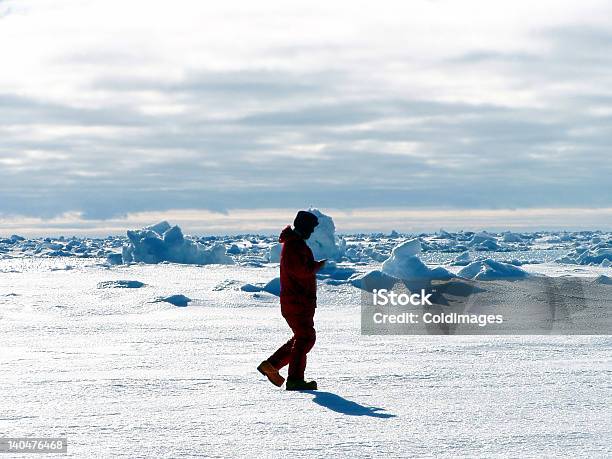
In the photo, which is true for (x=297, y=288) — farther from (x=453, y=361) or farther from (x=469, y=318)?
(x=469, y=318)

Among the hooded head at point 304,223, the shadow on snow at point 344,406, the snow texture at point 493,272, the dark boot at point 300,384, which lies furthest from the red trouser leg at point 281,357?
the snow texture at point 493,272

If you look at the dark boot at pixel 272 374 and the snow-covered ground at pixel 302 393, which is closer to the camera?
the snow-covered ground at pixel 302 393

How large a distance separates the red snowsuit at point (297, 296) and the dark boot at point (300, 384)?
3 cm

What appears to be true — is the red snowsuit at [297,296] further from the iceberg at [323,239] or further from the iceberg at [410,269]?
the iceberg at [323,239]

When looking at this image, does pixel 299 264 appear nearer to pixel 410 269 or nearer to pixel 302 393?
pixel 302 393

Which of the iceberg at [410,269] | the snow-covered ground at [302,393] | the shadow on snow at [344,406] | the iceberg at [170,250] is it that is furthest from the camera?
the iceberg at [170,250]

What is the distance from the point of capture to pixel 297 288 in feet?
15.4

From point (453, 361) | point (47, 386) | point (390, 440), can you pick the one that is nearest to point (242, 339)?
point (453, 361)

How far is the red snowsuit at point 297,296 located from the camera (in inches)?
182

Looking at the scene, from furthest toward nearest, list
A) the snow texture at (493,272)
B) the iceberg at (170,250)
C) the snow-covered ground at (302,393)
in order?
the iceberg at (170,250) < the snow texture at (493,272) < the snow-covered ground at (302,393)

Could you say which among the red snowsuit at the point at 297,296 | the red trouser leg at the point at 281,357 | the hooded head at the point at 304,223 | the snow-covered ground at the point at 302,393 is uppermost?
the hooded head at the point at 304,223

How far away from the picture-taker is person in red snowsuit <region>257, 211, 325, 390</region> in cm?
464

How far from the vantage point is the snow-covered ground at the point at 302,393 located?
10.7 feet

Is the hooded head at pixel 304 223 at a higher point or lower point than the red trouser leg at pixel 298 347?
higher
